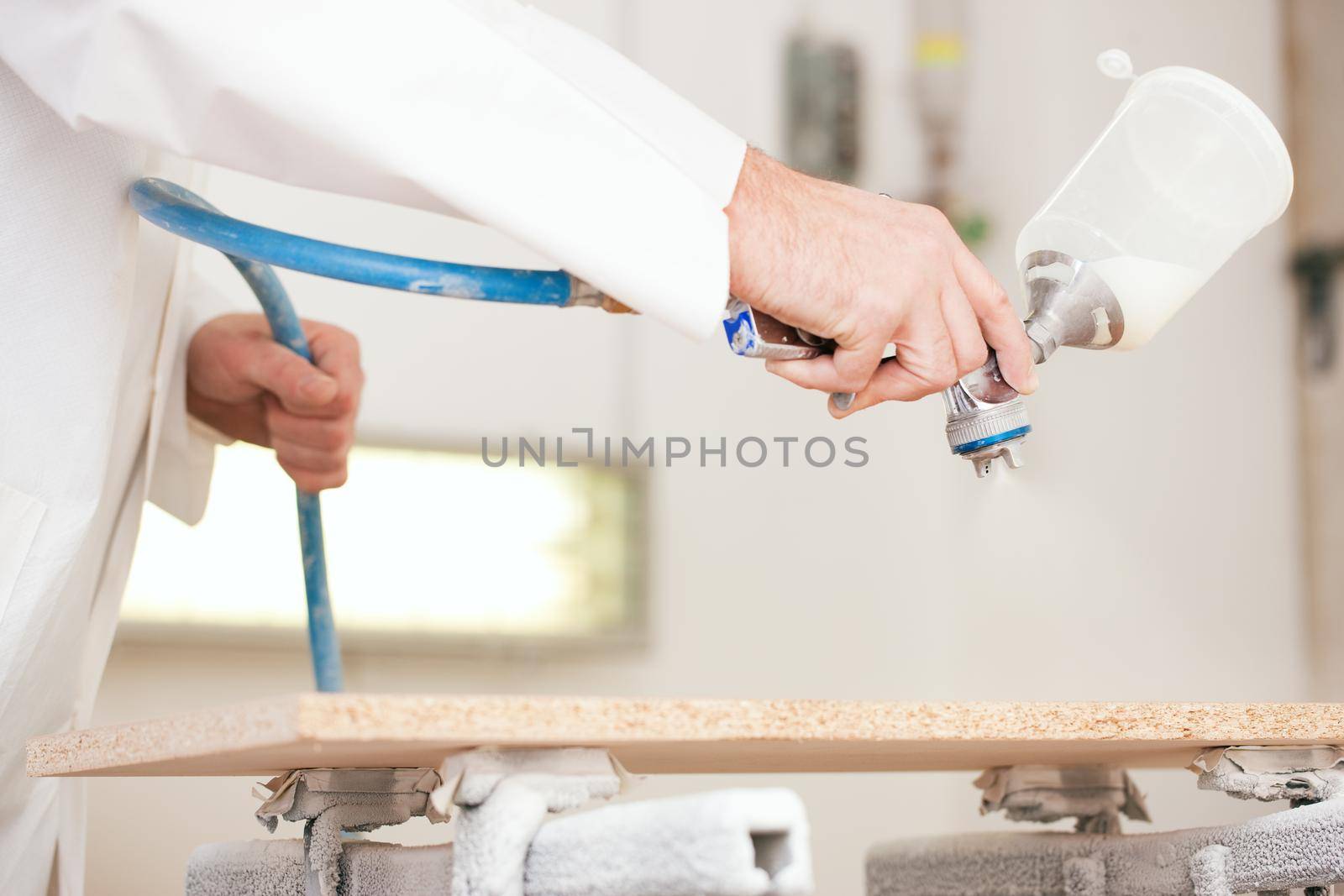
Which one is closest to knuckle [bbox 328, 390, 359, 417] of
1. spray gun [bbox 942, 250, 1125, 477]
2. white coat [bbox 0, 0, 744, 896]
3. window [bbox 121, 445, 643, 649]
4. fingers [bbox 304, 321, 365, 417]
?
fingers [bbox 304, 321, 365, 417]

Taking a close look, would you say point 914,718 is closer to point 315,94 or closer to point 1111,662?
point 315,94

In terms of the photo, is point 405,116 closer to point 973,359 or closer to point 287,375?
point 973,359

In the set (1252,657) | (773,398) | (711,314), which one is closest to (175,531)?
(773,398)

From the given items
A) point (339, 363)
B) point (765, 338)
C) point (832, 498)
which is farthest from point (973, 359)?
point (832, 498)

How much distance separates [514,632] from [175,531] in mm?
407

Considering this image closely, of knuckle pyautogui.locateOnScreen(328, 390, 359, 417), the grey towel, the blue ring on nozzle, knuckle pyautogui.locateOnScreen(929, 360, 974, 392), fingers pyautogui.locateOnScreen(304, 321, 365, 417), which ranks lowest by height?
the grey towel

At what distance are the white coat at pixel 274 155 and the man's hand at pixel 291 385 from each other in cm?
22

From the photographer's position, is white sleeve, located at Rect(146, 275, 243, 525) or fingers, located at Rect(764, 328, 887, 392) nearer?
fingers, located at Rect(764, 328, 887, 392)

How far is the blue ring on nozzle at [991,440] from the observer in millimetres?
748

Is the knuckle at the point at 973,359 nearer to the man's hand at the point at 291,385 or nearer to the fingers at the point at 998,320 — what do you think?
the fingers at the point at 998,320

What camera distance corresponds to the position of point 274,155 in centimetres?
62

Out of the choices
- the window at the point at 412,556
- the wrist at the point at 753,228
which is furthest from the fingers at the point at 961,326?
the window at the point at 412,556

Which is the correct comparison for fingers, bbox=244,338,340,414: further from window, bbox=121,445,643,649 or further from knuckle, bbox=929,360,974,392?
knuckle, bbox=929,360,974,392

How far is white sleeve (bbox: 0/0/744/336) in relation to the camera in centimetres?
60
